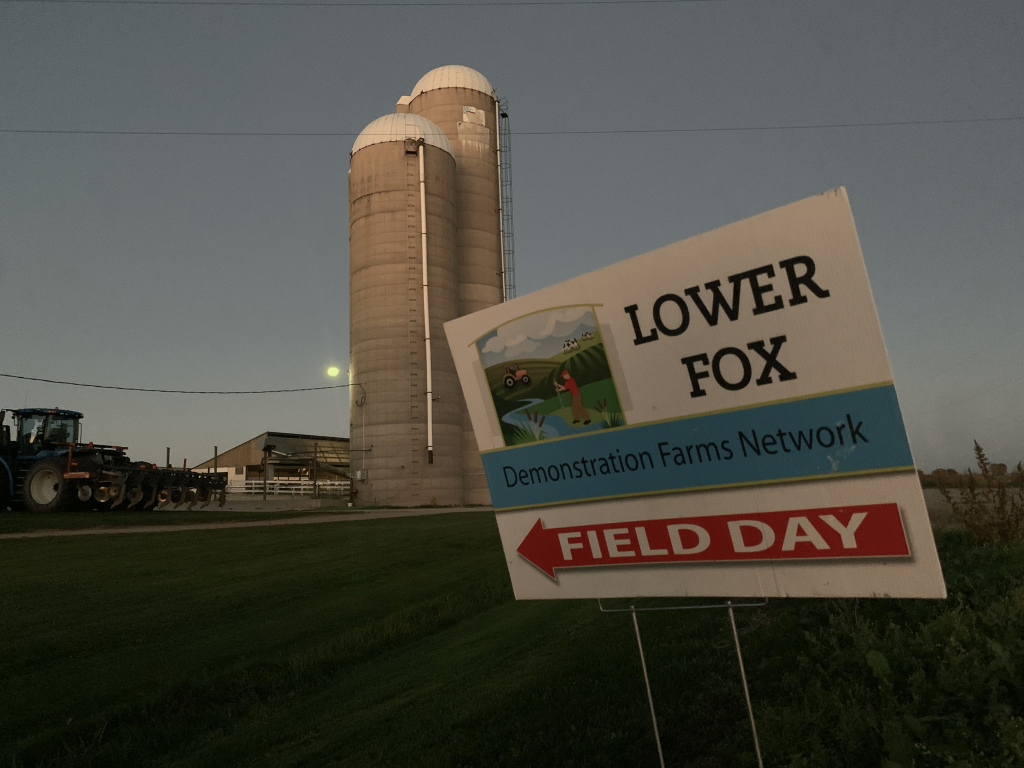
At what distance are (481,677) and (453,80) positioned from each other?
188 feet

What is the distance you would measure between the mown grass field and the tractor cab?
1774cm

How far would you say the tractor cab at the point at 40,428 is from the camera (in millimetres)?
26422

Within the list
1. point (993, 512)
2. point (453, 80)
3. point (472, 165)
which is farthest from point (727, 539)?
point (453, 80)

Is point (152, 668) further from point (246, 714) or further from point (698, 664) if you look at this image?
point (698, 664)

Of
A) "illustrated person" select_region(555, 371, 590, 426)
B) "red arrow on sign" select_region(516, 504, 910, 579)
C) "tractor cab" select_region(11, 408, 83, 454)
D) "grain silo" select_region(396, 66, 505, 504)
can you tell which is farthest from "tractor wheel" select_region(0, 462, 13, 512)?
"grain silo" select_region(396, 66, 505, 504)

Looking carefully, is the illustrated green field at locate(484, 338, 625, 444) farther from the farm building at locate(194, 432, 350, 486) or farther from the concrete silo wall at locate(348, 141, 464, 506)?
the farm building at locate(194, 432, 350, 486)

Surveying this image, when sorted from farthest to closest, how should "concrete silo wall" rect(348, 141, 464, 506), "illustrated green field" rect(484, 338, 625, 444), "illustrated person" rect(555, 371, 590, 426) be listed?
"concrete silo wall" rect(348, 141, 464, 506) → "illustrated person" rect(555, 371, 590, 426) → "illustrated green field" rect(484, 338, 625, 444)

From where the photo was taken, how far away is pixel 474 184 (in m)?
54.9

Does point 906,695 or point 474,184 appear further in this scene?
point 474,184

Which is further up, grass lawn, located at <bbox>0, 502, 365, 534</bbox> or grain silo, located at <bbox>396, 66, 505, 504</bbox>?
grain silo, located at <bbox>396, 66, 505, 504</bbox>

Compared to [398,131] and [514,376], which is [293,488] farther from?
[514,376]

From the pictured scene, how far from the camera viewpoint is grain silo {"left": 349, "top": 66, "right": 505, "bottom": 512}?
46875 mm

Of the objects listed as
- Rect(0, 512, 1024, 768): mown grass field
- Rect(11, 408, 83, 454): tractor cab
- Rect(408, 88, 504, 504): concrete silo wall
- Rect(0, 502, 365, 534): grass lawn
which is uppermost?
Rect(408, 88, 504, 504): concrete silo wall

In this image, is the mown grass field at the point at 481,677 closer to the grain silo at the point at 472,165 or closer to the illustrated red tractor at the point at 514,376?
the illustrated red tractor at the point at 514,376
